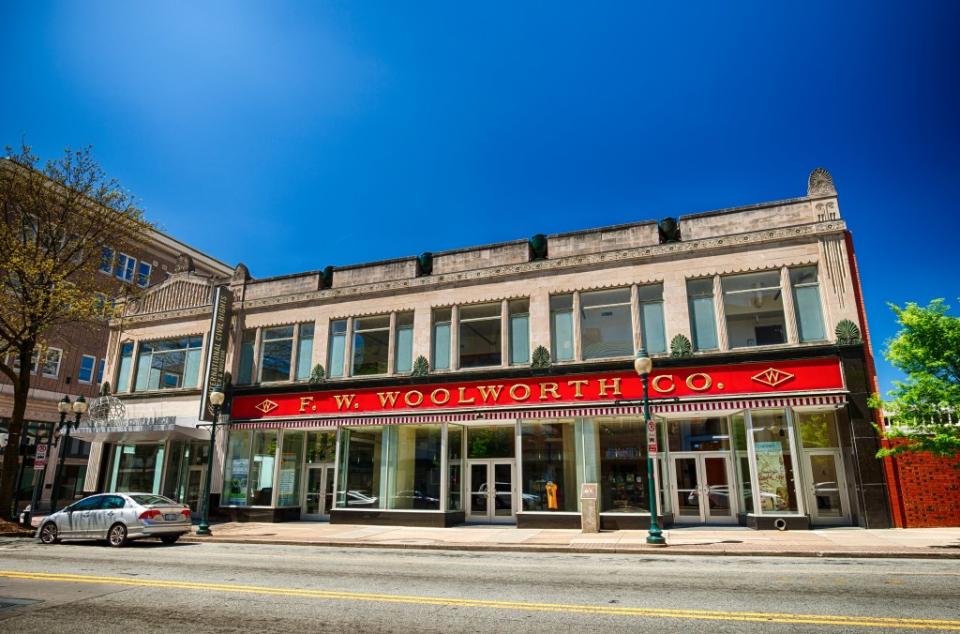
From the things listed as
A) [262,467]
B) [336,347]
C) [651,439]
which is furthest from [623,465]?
[262,467]

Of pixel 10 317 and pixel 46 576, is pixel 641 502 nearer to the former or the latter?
pixel 46 576

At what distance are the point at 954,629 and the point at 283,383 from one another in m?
23.6

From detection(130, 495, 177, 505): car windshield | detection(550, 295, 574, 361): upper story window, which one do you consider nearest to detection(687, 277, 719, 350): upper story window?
detection(550, 295, 574, 361): upper story window

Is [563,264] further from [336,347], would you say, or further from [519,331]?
[336,347]

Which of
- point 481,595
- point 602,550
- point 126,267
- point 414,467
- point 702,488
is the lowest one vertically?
Answer: point 602,550

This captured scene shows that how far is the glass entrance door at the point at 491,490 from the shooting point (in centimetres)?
2184

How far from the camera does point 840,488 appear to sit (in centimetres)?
1862

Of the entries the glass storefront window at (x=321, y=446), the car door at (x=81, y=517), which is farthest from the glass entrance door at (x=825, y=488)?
the car door at (x=81, y=517)

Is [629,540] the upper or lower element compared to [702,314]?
lower

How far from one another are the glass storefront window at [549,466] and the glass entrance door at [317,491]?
342 inches

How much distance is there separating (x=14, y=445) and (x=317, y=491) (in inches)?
420

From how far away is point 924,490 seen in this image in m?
16.8

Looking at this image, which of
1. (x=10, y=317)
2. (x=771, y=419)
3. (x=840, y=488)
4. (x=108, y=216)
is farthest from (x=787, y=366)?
(x=10, y=317)

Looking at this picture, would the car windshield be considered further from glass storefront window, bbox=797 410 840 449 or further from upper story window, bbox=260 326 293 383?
glass storefront window, bbox=797 410 840 449
